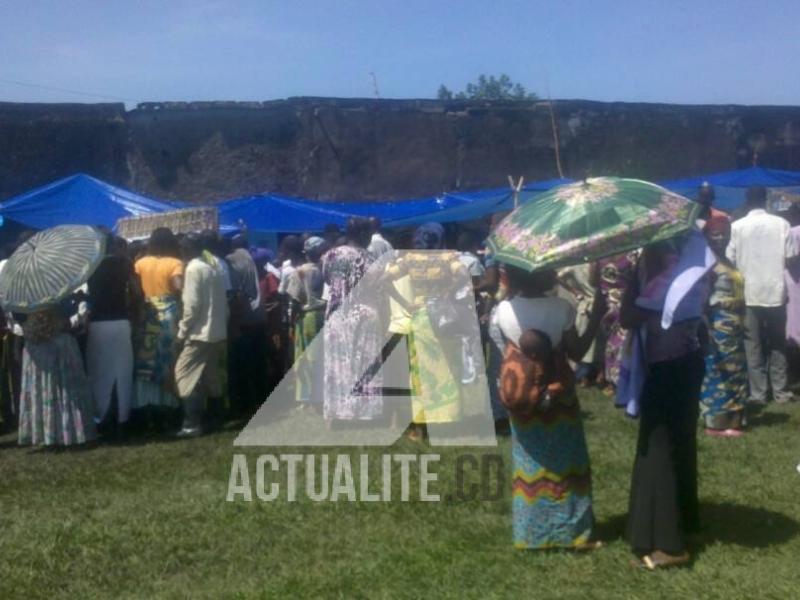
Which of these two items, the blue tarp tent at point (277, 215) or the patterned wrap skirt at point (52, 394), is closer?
the patterned wrap skirt at point (52, 394)

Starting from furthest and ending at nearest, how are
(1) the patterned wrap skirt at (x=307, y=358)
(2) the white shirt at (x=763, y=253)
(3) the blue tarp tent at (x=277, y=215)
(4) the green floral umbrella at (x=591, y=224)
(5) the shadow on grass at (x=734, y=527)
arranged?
(3) the blue tarp tent at (x=277, y=215) < (1) the patterned wrap skirt at (x=307, y=358) < (2) the white shirt at (x=763, y=253) < (5) the shadow on grass at (x=734, y=527) < (4) the green floral umbrella at (x=591, y=224)

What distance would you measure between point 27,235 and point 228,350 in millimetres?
2157

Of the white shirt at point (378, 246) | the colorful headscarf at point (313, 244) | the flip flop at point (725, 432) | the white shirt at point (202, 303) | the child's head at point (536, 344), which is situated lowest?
the flip flop at point (725, 432)

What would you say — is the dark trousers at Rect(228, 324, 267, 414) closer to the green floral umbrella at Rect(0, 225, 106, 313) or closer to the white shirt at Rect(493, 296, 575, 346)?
the green floral umbrella at Rect(0, 225, 106, 313)

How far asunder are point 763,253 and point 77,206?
293 inches

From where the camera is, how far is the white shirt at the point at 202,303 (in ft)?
29.4

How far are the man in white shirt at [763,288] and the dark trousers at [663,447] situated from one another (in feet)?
14.9

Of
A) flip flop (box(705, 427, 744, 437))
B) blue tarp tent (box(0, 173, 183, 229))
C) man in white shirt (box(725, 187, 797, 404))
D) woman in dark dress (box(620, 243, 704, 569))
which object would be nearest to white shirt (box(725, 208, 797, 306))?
man in white shirt (box(725, 187, 797, 404))

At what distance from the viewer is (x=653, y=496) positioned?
17.6 feet

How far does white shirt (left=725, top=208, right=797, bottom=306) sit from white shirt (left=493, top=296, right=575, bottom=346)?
471 centimetres

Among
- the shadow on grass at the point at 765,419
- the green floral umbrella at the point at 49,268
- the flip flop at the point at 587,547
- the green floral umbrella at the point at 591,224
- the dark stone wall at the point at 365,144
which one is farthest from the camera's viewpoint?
the dark stone wall at the point at 365,144

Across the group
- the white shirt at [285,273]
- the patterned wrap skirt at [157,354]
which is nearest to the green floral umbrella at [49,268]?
the patterned wrap skirt at [157,354]

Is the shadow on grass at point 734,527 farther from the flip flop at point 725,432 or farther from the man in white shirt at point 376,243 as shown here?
the man in white shirt at point 376,243

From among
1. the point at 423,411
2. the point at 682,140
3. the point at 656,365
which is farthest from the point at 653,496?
the point at 682,140
